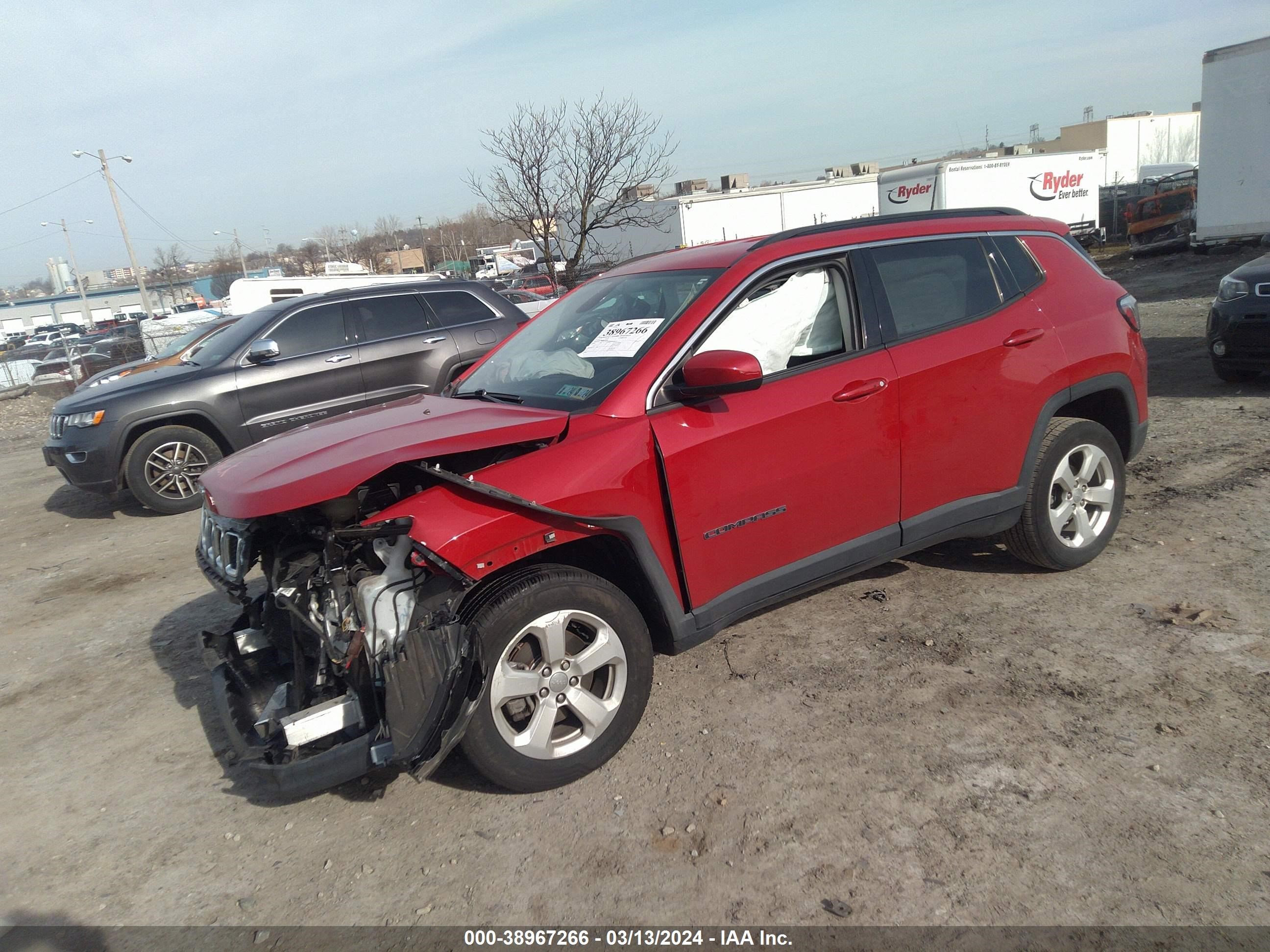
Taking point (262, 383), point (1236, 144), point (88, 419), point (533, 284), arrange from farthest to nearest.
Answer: point (533, 284)
point (1236, 144)
point (262, 383)
point (88, 419)

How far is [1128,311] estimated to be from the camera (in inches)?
181

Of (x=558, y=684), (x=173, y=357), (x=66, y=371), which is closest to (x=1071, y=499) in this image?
(x=558, y=684)

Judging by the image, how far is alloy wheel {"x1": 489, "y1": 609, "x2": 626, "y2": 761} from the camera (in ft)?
9.89

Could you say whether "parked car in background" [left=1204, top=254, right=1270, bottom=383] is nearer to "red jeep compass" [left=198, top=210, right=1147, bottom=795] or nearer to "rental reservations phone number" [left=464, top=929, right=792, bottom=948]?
"red jeep compass" [left=198, top=210, right=1147, bottom=795]

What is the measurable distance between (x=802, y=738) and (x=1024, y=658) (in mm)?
1158

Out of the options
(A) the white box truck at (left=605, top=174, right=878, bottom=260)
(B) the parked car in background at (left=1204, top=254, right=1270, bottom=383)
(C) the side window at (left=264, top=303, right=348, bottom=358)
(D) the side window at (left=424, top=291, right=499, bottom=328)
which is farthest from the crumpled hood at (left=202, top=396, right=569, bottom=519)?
(A) the white box truck at (left=605, top=174, right=878, bottom=260)

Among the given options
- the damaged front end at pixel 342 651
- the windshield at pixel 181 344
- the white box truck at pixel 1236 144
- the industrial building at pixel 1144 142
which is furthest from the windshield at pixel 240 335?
the industrial building at pixel 1144 142

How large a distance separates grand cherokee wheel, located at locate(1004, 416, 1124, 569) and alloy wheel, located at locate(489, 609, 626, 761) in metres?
2.40

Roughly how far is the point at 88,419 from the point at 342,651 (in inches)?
239

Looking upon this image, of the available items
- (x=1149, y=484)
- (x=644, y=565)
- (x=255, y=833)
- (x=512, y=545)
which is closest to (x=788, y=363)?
(x=644, y=565)

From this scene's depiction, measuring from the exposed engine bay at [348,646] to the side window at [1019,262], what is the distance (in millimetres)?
2716

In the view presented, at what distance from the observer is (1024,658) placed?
12.4 ft

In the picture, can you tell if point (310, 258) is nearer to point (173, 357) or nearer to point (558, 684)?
point (173, 357)

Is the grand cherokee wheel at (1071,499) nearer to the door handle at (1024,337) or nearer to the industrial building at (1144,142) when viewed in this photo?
the door handle at (1024,337)
